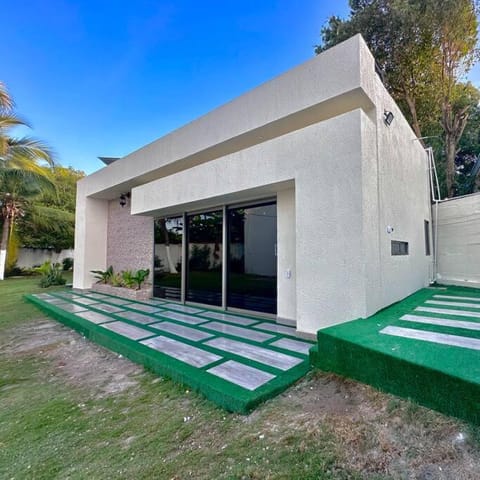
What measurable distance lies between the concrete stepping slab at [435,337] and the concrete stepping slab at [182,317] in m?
4.12

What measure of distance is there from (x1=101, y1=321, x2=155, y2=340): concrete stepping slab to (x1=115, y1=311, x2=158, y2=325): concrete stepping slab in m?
0.36

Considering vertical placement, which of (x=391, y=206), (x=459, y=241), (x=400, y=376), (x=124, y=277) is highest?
(x=391, y=206)

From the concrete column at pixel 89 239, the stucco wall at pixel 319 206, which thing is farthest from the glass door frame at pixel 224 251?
the concrete column at pixel 89 239

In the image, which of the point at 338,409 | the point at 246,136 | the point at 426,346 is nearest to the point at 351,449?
the point at 338,409

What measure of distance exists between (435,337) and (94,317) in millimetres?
7201

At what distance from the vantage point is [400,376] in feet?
8.46

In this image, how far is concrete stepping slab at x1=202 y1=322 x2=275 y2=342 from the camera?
5.13 metres

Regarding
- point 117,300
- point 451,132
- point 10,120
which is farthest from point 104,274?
point 451,132

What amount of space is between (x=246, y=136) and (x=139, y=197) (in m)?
4.15

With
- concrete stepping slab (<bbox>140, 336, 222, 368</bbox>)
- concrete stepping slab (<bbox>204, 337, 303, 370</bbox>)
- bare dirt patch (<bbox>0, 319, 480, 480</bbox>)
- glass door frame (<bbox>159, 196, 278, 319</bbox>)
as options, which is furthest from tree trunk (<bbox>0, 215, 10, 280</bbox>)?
concrete stepping slab (<bbox>204, 337, 303, 370</bbox>)

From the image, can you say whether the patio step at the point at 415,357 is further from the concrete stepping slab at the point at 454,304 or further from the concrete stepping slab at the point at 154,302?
the concrete stepping slab at the point at 154,302

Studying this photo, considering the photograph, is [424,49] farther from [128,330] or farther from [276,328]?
[128,330]

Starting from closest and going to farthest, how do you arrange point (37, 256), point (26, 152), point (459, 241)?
point (459, 241) → point (26, 152) → point (37, 256)

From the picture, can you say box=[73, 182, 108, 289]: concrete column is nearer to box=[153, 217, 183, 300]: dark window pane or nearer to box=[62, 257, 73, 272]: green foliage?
box=[153, 217, 183, 300]: dark window pane
